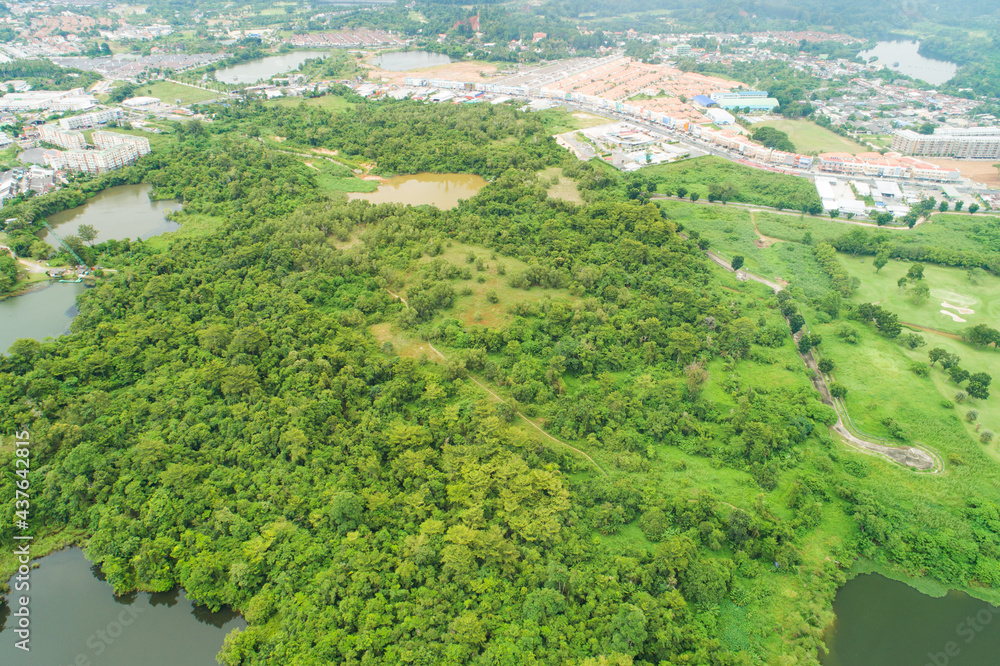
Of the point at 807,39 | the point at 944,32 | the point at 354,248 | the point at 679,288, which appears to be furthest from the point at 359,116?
the point at 944,32

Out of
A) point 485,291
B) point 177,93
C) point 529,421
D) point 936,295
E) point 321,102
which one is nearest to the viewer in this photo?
point 529,421

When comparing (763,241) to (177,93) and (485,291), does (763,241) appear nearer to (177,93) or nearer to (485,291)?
(485,291)

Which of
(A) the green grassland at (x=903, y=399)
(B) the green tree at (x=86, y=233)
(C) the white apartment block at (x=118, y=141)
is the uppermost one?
(C) the white apartment block at (x=118, y=141)

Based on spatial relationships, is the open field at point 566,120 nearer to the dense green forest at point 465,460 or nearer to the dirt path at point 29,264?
the dense green forest at point 465,460

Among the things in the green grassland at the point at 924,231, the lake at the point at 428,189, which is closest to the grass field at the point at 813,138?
the green grassland at the point at 924,231

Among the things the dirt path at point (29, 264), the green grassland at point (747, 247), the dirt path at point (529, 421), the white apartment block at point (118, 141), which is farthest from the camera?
the white apartment block at point (118, 141)

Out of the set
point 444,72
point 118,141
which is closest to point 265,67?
point 444,72
